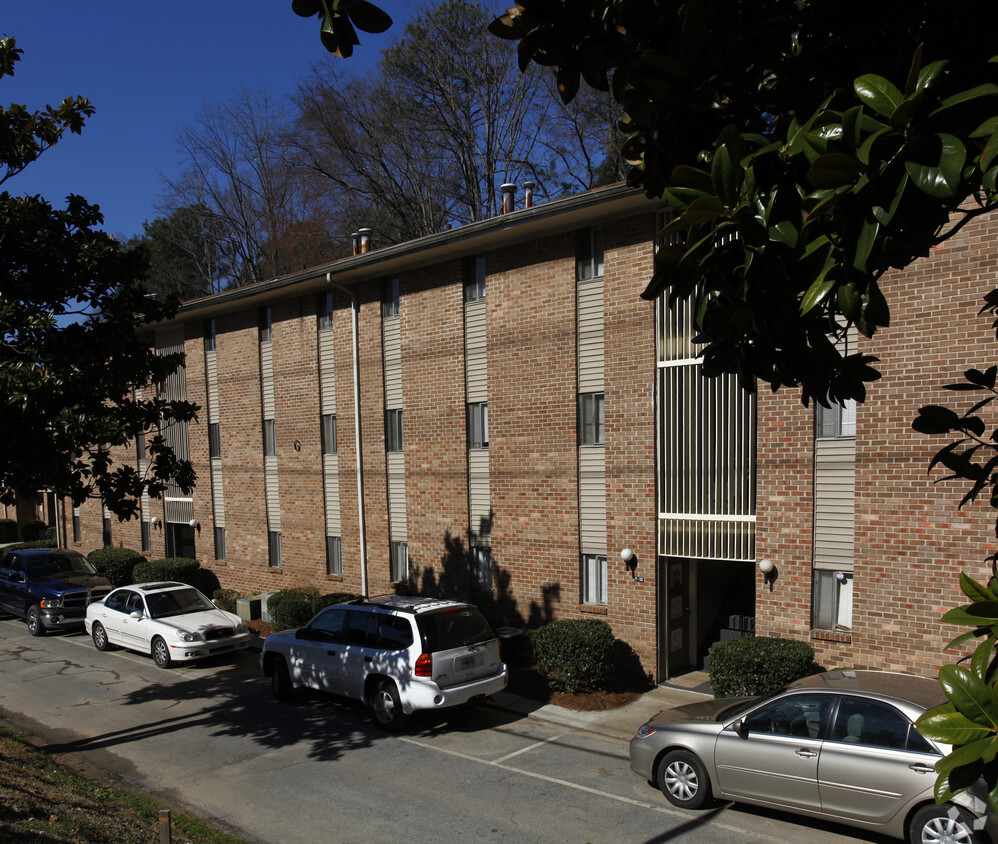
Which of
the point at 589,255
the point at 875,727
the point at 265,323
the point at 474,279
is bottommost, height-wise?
the point at 875,727

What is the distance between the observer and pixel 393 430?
17.8m

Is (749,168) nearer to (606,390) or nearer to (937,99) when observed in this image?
(937,99)

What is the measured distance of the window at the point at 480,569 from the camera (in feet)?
52.1

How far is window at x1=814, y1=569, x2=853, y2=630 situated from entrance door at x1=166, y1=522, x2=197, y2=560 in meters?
19.8

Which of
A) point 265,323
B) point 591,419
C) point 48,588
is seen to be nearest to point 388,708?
point 591,419

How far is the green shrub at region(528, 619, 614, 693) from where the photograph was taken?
12.5m

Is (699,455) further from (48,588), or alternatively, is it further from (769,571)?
(48,588)

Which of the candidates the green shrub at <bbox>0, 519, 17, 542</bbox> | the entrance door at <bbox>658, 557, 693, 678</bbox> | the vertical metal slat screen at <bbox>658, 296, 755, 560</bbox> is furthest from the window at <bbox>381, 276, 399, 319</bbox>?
the green shrub at <bbox>0, 519, 17, 542</bbox>

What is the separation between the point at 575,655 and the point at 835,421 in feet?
17.8

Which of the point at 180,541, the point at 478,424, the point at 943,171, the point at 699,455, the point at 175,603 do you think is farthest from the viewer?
the point at 180,541

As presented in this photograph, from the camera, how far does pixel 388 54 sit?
3047 centimetres

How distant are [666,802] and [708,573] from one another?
273 inches

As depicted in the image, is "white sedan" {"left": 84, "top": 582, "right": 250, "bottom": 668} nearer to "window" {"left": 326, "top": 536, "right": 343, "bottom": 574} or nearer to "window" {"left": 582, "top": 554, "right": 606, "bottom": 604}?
"window" {"left": 326, "top": 536, "right": 343, "bottom": 574}

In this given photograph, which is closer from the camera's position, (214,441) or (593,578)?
(593,578)
